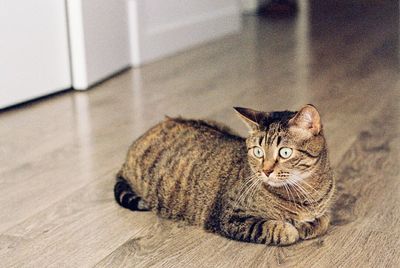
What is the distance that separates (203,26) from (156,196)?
2372 millimetres

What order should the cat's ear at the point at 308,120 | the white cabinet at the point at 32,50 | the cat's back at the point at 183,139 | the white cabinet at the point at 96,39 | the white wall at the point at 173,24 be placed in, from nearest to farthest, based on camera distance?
the cat's ear at the point at 308,120 < the cat's back at the point at 183,139 < the white cabinet at the point at 32,50 < the white cabinet at the point at 96,39 < the white wall at the point at 173,24

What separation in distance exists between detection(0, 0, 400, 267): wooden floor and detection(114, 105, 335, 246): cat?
1.5 inches

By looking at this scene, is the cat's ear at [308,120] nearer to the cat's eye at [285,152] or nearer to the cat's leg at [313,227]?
the cat's eye at [285,152]

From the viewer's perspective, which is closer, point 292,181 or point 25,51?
point 292,181

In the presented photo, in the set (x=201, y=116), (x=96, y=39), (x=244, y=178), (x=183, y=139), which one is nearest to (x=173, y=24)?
(x=96, y=39)

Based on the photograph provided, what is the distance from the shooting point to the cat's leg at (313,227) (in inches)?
60.4

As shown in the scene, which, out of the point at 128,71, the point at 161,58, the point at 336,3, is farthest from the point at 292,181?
the point at 336,3

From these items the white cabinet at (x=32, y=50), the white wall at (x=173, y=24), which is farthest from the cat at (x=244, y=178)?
the white wall at (x=173, y=24)

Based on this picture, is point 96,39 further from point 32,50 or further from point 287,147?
point 287,147

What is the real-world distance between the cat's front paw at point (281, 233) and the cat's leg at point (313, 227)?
31 millimetres

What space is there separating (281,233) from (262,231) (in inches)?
1.6

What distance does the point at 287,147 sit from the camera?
1.44 meters

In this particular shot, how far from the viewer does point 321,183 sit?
1.53 meters

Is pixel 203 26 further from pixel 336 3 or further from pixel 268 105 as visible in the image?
pixel 336 3
